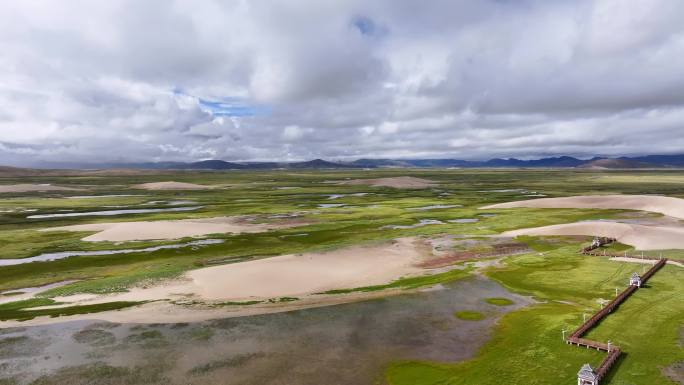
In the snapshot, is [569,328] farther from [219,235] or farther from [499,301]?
[219,235]

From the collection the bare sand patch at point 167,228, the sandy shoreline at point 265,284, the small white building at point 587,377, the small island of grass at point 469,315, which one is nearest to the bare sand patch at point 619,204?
the sandy shoreline at point 265,284

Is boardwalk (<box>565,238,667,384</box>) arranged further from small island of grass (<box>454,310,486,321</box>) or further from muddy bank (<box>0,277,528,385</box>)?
small island of grass (<box>454,310,486,321</box>)

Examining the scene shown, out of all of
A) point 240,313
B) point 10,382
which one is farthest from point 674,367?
point 10,382

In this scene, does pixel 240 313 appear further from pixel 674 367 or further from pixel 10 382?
pixel 674 367

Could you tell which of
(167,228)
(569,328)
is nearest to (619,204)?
(569,328)

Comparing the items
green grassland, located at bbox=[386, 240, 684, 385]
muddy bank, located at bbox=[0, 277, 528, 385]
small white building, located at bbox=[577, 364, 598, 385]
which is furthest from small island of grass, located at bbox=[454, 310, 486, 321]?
small white building, located at bbox=[577, 364, 598, 385]

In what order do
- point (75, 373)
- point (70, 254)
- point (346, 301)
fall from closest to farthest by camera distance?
point (75, 373), point (346, 301), point (70, 254)
